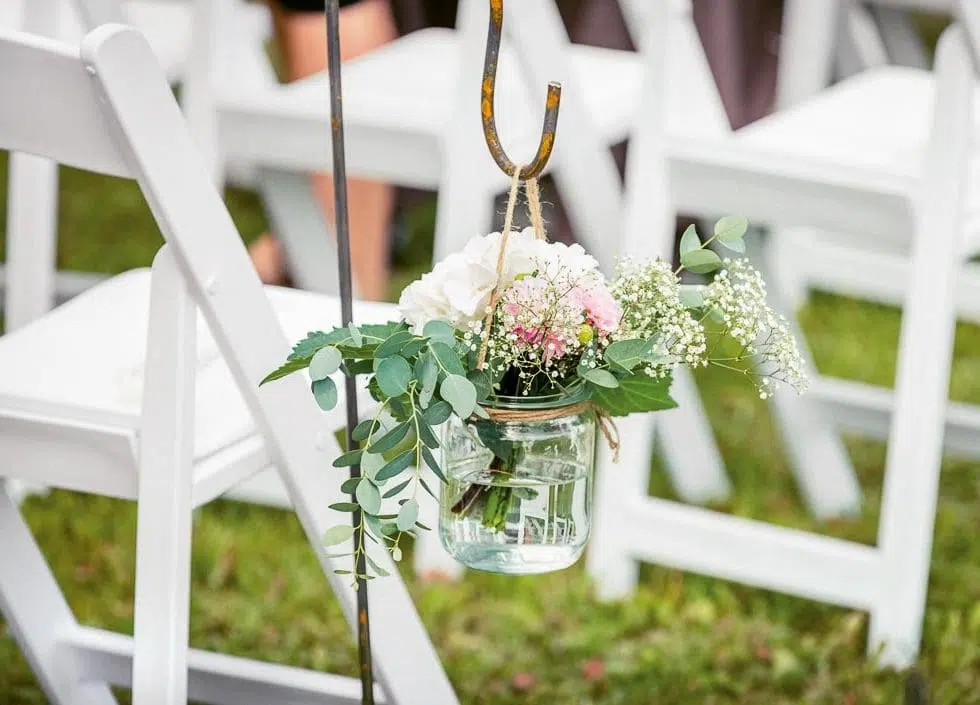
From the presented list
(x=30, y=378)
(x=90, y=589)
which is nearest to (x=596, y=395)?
(x=30, y=378)

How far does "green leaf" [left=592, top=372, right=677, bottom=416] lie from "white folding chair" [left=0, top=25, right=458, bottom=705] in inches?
12.3

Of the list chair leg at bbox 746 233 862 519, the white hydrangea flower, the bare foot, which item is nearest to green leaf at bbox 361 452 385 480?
the white hydrangea flower

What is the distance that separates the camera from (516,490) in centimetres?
124

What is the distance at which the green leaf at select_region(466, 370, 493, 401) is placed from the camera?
1.16 meters

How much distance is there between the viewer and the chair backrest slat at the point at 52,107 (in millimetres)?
1175

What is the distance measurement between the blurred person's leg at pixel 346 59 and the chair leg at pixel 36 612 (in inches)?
63.2

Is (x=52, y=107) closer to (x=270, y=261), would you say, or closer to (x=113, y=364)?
(x=113, y=364)

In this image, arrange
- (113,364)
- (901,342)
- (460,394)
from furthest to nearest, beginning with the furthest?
1. (901,342)
2. (113,364)
3. (460,394)

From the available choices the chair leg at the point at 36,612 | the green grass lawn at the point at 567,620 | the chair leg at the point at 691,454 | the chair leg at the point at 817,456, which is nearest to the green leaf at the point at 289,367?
the chair leg at the point at 36,612

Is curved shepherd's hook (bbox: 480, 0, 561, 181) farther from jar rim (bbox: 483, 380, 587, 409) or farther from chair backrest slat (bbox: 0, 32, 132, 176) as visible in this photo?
chair backrest slat (bbox: 0, 32, 132, 176)

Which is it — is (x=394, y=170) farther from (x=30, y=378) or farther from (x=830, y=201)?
(x=30, y=378)

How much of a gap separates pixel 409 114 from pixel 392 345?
1183mm

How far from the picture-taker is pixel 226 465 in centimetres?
137

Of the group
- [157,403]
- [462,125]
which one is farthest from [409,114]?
[157,403]
